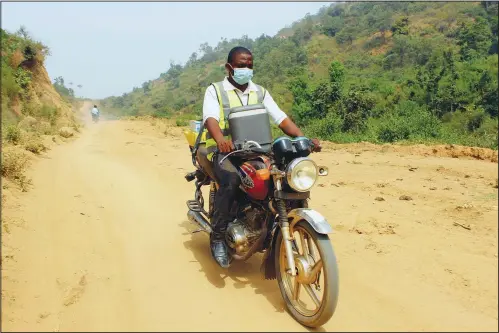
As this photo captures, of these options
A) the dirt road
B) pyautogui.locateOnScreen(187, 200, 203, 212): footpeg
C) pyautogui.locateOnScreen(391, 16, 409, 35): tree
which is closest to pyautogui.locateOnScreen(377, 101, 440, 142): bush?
the dirt road

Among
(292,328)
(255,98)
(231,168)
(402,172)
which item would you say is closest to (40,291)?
(231,168)

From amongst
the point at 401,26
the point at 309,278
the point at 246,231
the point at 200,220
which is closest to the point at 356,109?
the point at 200,220

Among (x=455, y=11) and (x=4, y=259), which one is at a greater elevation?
(x=455, y=11)

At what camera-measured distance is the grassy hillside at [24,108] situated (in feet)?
22.0

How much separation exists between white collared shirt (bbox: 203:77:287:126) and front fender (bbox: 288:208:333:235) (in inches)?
42.3

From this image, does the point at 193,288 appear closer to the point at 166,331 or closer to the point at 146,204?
the point at 166,331

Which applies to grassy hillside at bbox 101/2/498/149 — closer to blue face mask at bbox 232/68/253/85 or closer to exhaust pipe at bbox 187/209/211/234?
blue face mask at bbox 232/68/253/85

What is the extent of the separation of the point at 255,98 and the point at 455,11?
59718mm

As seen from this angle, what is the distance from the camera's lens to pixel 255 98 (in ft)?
11.9

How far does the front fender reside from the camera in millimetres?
2639

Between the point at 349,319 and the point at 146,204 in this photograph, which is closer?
the point at 349,319

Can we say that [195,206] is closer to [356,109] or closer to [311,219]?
[311,219]

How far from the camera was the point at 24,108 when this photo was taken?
15.0m

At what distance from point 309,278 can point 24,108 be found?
15.1 metres
